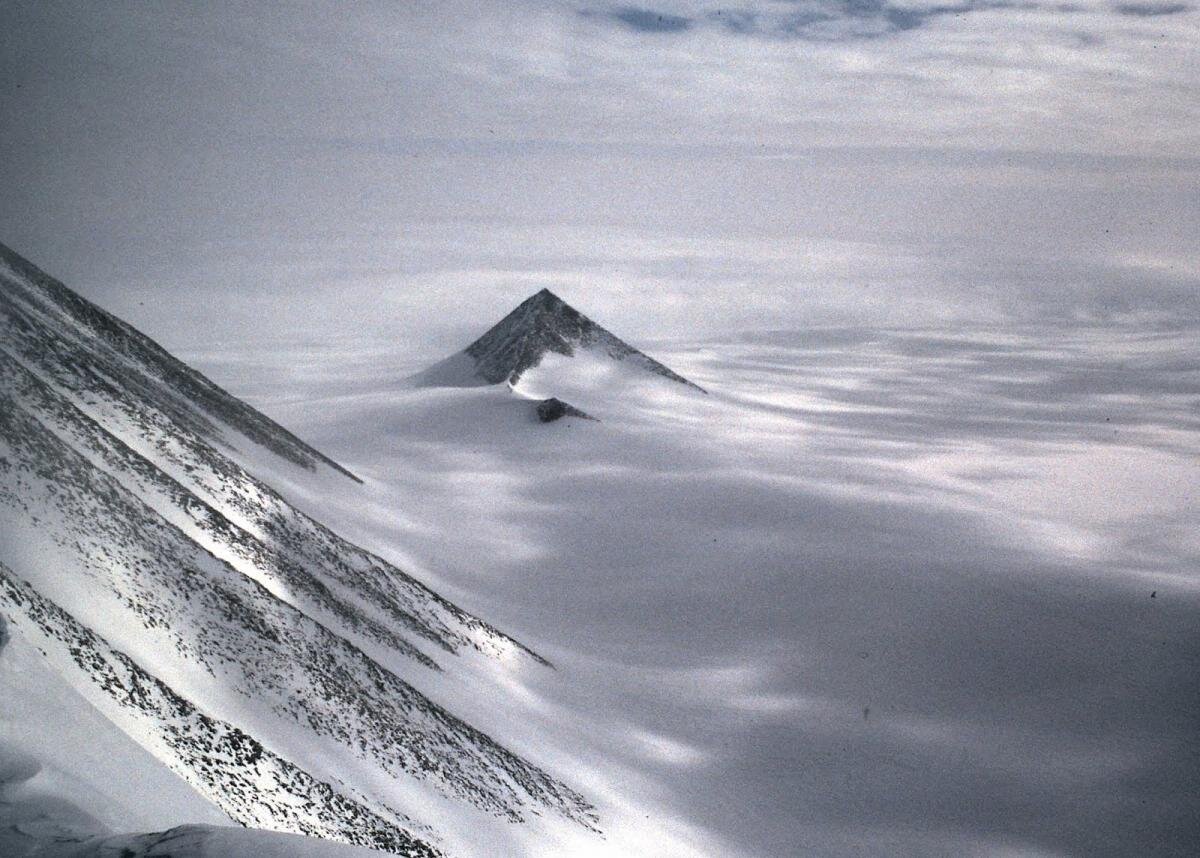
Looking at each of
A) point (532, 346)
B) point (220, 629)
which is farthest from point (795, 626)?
point (532, 346)

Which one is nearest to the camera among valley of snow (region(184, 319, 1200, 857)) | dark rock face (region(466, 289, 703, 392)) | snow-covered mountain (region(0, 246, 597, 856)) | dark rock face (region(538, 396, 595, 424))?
snow-covered mountain (region(0, 246, 597, 856))

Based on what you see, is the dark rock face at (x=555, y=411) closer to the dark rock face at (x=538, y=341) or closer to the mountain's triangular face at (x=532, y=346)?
the dark rock face at (x=538, y=341)

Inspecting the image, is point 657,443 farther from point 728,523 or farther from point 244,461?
point 244,461

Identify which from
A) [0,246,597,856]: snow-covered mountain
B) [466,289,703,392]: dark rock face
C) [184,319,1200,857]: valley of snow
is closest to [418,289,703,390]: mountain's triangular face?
[466,289,703,392]: dark rock face

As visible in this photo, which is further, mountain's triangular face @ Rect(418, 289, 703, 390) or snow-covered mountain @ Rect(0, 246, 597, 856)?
mountain's triangular face @ Rect(418, 289, 703, 390)

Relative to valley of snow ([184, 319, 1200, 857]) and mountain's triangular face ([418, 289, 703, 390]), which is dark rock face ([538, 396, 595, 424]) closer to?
valley of snow ([184, 319, 1200, 857])

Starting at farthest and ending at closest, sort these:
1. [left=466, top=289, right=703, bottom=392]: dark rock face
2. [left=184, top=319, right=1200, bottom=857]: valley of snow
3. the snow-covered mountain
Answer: [left=466, top=289, right=703, bottom=392]: dark rock face < [left=184, top=319, right=1200, bottom=857]: valley of snow < the snow-covered mountain

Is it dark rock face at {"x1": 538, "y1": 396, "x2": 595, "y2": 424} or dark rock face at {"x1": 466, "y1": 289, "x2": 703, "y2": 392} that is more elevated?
dark rock face at {"x1": 466, "y1": 289, "x2": 703, "y2": 392}

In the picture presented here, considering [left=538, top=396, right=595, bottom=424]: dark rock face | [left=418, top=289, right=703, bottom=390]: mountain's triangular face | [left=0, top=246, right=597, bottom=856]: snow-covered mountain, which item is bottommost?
[left=0, top=246, right=597, bottom=856]: snow-covered mountain

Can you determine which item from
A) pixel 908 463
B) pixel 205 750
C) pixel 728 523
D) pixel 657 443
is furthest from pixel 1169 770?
pixel 908 463
